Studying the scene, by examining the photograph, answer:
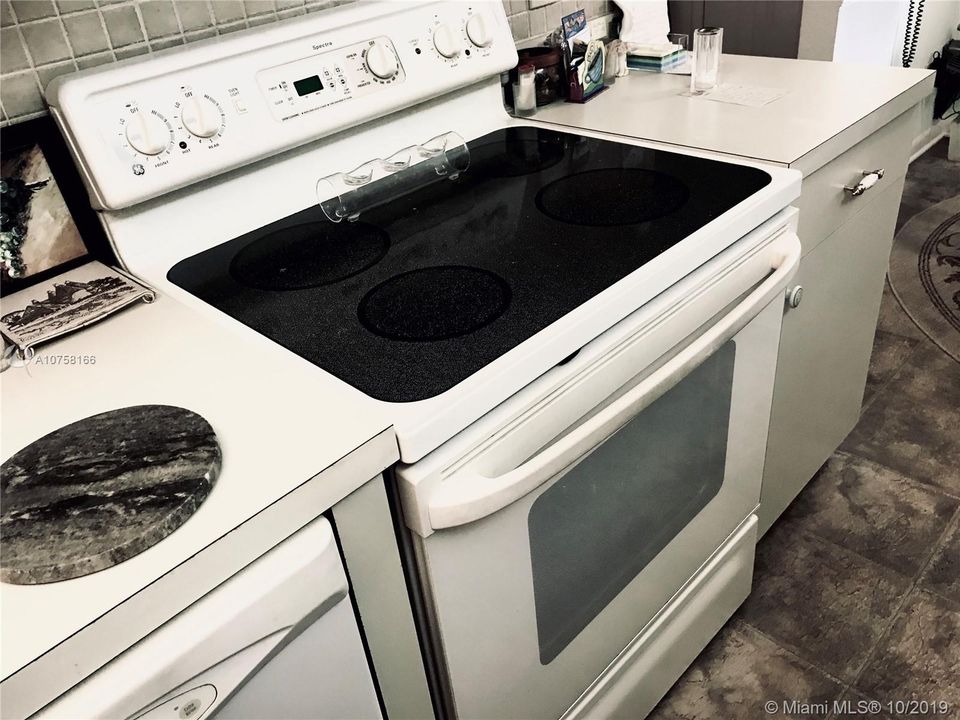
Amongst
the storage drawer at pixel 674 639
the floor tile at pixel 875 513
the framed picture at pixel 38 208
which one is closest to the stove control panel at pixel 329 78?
the framed picture at pixel 38 208

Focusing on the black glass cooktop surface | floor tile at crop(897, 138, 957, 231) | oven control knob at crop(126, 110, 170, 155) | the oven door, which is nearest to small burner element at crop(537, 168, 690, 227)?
the black glass cooktop surface

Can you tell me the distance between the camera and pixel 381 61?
108 centimetres

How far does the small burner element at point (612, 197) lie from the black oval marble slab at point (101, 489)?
55 cm

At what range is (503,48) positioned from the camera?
1.25 m

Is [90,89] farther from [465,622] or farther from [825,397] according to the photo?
[825,397]

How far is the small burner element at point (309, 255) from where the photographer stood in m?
0.90

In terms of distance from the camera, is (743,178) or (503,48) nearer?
(743,178)

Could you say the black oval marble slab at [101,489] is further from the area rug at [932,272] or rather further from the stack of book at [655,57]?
the area rug at [932,272]

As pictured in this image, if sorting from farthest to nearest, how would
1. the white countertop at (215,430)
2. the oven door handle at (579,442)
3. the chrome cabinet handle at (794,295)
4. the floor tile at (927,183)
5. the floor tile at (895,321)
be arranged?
the floor tile at (927,183) → the floor tile at (895,321) → the chrome cabinet handle at (794,295) → the oven door handle at (579,442) → the white countertop at (215,430)

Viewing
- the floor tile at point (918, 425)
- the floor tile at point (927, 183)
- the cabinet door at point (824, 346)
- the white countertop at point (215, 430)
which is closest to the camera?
the white countertop at point (215, 430)

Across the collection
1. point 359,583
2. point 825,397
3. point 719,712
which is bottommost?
point 719,712

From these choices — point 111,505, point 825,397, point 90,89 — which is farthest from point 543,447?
point 825,397

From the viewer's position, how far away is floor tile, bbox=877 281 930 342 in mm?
2229

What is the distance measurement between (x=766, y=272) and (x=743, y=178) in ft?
0.42
